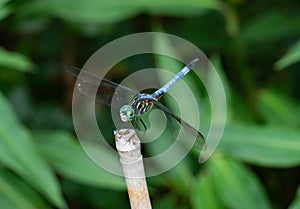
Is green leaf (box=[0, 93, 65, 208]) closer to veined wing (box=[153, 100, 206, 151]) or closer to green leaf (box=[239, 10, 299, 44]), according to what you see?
veined wing (box=[153, 100, 206, 151])

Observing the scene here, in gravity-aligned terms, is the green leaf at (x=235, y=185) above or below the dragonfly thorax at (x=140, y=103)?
above

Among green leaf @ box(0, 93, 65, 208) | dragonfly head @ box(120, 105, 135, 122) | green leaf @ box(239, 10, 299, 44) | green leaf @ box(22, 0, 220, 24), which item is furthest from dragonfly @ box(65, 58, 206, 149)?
green leaf @ box(239, 10, 299, 44)

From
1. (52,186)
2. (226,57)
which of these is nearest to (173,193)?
(52,186)

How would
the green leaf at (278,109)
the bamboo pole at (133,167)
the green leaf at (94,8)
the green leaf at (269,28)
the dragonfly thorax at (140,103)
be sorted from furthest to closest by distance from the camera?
1. the green leaf at (269,28)
2. the green leaf at (278,109)
3. the green leaf at (94,8)
4. the dragonfly thorax at (140,103)
5. the bamboo pole at (133,167)

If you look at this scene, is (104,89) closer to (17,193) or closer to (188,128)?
(188,128)

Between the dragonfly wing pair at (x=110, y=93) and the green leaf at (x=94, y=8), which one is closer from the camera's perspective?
the dragonfly wing pair at (x=110, y=93)

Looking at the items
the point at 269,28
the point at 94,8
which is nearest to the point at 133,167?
the point at 94,8

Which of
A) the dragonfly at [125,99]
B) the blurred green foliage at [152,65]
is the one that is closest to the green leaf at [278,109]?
the blurred green foliage at [152,65]

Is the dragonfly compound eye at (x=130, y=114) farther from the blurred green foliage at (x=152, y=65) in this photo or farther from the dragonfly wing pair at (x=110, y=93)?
the blurred green foliage at (x=152, y=65)
